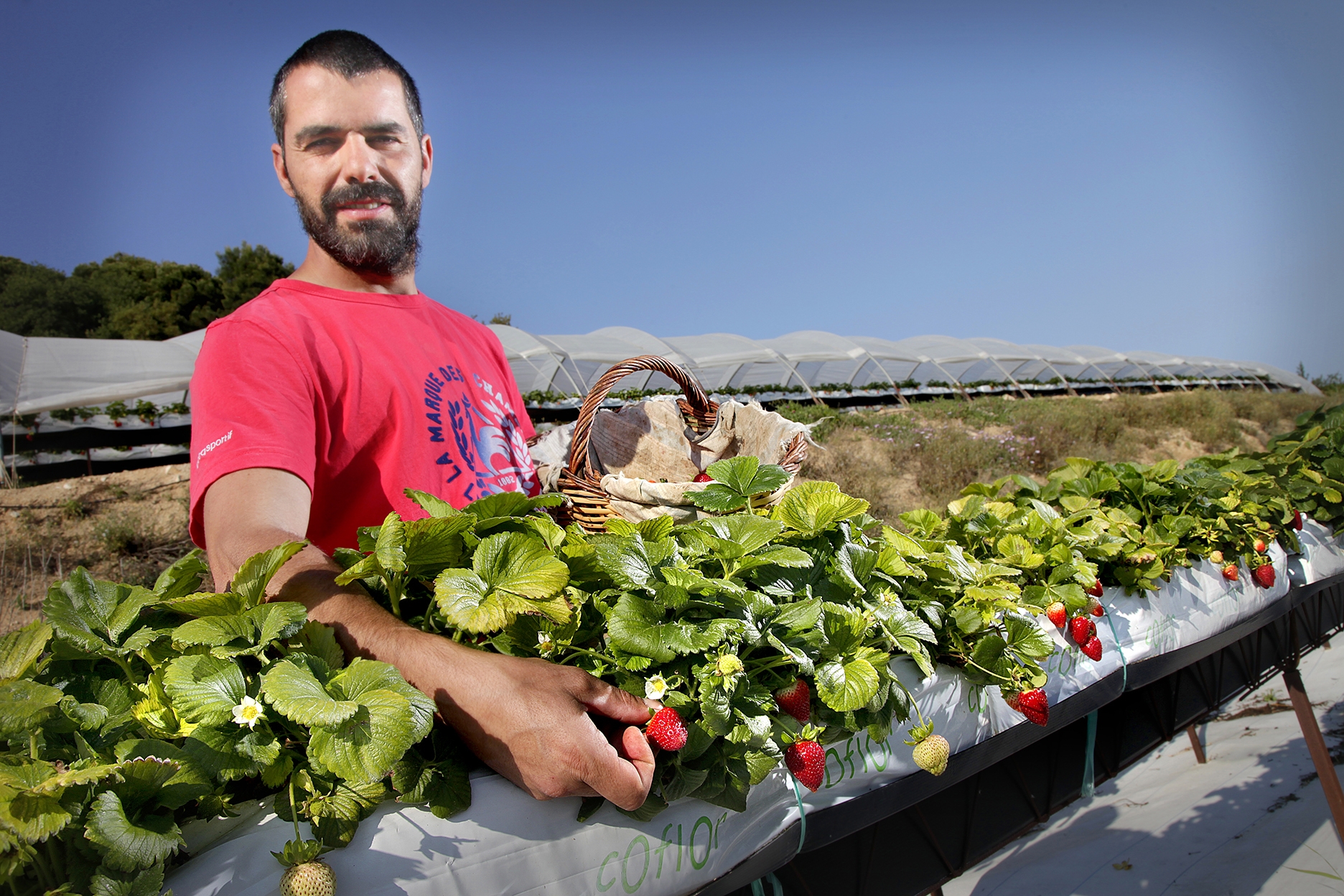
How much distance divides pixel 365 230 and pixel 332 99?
244mm

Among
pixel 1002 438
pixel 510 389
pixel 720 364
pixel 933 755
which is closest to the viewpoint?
pixel 933 755

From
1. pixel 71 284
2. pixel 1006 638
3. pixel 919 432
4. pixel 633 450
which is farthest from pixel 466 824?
pixel 71 284

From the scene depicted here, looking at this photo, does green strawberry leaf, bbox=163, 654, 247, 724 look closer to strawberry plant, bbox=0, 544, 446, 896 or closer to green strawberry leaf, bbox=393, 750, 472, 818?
strawberry plant, bbox=0, 544, 446, 896

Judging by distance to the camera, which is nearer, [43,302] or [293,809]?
[293,809]

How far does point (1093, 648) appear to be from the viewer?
1.44m

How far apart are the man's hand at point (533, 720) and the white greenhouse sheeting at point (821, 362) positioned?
12618 millimetres

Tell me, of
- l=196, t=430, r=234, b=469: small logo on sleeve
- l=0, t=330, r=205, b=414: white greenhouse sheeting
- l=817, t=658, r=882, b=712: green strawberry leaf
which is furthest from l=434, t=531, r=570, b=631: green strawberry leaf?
l=0, t=330, r=205, b=414: white greenhouse sheeting

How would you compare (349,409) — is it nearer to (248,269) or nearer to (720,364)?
(720,364)

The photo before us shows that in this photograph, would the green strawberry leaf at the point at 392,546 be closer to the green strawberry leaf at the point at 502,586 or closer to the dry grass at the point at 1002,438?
the green strawberry leaf at the point at 502,586

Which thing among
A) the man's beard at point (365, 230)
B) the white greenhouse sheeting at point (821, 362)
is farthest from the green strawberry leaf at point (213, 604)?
the white greenhouse sheeting at point (821, 362)

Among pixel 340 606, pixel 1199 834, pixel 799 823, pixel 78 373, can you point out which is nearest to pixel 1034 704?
pixel 799 823

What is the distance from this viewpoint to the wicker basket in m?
1.29

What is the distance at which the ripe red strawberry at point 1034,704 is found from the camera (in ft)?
3.93

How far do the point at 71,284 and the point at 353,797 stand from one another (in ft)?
90.9
